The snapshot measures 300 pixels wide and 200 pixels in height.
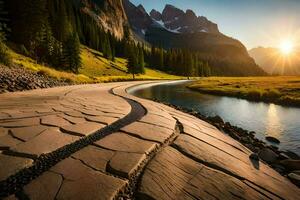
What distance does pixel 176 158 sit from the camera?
543 centimetres

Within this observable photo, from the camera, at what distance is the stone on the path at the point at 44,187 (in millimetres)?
3518

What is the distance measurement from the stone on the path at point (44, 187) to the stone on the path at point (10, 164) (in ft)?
1.76

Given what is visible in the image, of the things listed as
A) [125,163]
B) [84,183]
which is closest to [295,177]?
[125,163]

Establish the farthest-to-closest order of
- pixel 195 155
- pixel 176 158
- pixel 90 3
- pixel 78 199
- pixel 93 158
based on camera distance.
Result: pixel 90 3
pixel 195 155
pixel 176 158
pixel 93 158
pixel 78 199

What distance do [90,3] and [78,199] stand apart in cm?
17175

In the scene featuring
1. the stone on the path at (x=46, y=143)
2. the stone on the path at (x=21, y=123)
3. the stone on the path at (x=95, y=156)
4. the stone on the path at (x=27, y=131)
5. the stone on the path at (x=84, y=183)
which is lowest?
the stone on the path at (x=84, y=183)

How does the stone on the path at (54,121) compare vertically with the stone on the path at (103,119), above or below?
above

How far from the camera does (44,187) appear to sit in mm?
3748

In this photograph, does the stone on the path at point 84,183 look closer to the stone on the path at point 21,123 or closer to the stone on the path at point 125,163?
the stone on the path at point 125,163

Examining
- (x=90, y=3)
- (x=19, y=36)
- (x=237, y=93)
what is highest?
(x=90, y=3)

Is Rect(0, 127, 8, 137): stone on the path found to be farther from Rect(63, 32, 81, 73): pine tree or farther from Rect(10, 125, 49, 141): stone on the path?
Rect(63, 32, 81, 73): pine tree

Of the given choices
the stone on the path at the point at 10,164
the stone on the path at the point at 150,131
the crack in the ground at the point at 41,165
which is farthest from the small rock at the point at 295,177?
the stone on the path at the point at 10,164

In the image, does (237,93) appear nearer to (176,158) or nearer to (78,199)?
(176,158)

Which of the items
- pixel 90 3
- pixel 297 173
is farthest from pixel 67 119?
pixel 90 3
